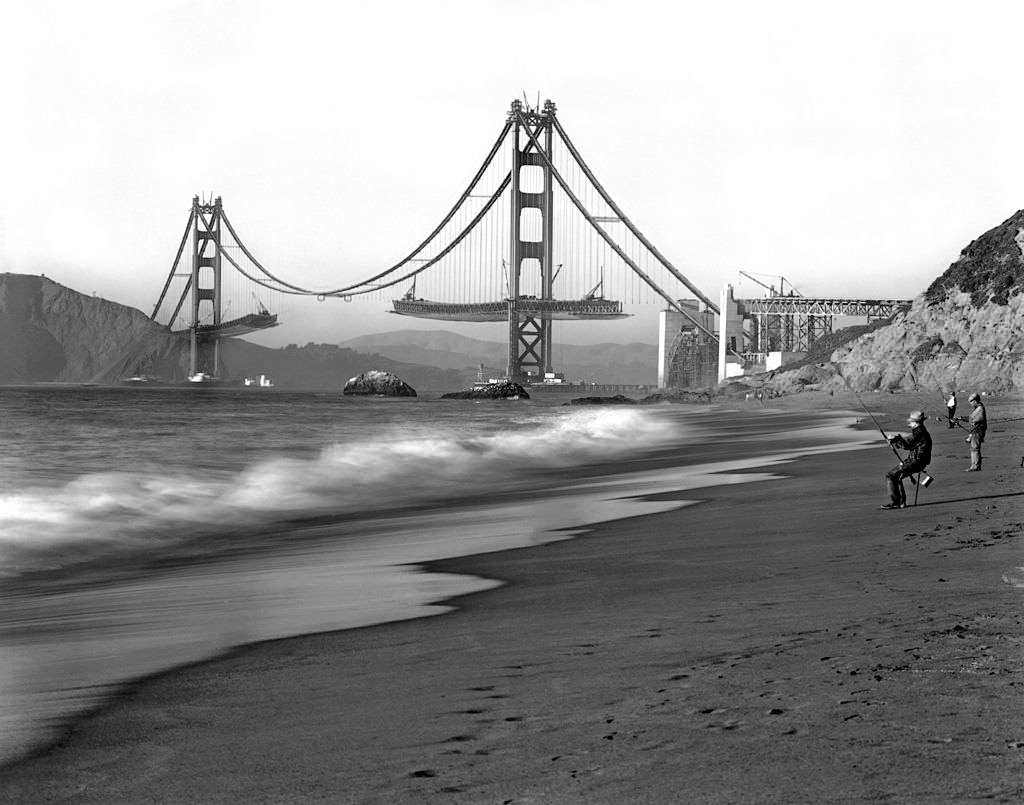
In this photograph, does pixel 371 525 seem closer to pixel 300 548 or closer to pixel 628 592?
pixel 300 548

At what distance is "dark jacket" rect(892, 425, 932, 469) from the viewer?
962cm

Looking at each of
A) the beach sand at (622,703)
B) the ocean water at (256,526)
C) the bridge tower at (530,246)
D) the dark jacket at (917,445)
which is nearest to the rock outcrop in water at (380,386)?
the bridge tower at (530,246)

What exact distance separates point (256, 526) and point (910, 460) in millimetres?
6094

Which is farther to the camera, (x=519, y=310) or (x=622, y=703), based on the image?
(x=519, y=310)

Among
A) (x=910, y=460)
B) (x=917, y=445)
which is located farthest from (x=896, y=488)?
(x=917, y=445)

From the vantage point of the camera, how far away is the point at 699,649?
4699 mm

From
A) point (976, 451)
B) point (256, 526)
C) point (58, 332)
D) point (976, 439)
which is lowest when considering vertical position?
point (256, 526)

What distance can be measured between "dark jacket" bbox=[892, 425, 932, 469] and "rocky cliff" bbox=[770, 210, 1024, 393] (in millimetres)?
31095

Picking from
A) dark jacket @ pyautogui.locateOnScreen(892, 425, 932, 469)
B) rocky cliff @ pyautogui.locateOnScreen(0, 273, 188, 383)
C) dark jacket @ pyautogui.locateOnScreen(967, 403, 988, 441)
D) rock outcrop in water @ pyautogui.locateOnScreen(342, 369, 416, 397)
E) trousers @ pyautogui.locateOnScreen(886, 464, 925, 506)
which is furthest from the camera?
rocky cliff @ pyautogui.locateOnScreen(0, 273, 188, 383)

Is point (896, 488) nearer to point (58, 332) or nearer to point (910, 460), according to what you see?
point (910, 460)

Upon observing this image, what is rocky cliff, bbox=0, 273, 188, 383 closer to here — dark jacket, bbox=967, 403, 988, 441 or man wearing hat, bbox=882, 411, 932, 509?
dark jacket, bbox=967, 403, 988, 441

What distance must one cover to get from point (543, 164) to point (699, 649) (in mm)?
87068

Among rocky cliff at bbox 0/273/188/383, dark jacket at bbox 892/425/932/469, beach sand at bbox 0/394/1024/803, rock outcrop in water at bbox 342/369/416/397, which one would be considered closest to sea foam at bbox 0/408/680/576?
beach sand at bbox 0/394/1024/803

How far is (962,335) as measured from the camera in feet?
152
